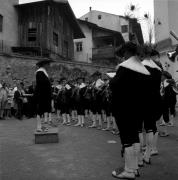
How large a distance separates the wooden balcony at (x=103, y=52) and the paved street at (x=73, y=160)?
32175 millimetres

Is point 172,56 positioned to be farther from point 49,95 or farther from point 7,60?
point 7,60

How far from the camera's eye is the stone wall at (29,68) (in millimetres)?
24234

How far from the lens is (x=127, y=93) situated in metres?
5.34

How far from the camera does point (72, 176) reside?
535 centimetres

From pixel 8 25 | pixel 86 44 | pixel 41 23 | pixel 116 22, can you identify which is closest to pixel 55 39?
pixel 41 23

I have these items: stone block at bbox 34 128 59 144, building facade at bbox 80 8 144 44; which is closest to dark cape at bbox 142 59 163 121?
stone block at bbox 34 128 59 144

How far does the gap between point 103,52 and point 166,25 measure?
1914 centimetres

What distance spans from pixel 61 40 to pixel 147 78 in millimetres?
30973

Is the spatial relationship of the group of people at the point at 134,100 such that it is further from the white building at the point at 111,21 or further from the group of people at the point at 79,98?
the white building at the point at 111,21

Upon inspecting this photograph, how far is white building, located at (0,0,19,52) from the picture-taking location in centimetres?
3002

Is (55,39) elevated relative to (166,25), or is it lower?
elevated

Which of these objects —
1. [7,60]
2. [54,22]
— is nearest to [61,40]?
[54,22]

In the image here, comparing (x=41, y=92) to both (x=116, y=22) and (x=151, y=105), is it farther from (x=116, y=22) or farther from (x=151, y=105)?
(x=116, y=22)

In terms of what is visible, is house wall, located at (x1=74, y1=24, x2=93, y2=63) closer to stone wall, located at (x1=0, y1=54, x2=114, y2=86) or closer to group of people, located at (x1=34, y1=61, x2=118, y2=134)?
stone wall, located at (x1=0, y1=54, x2=114, y2=86)
